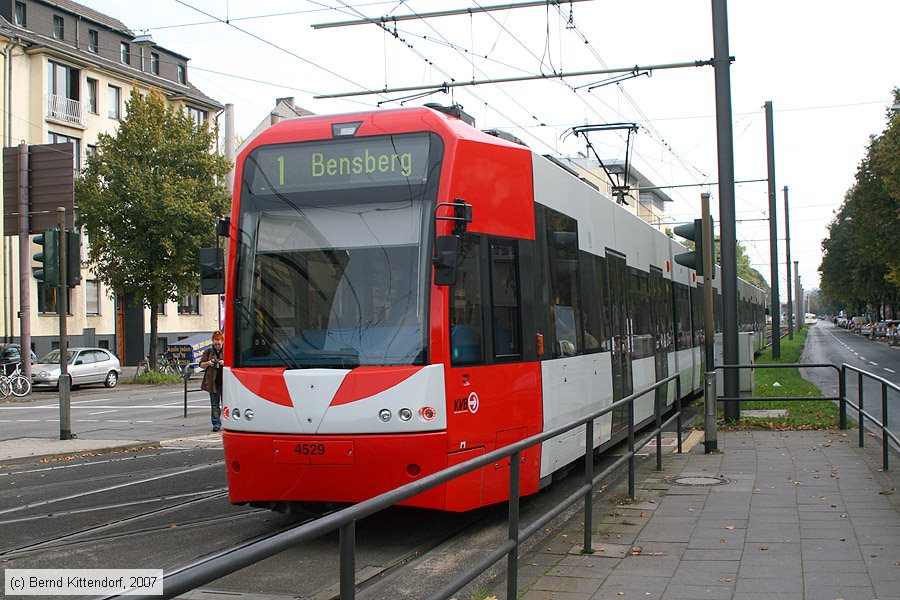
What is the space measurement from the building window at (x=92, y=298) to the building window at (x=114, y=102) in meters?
8.51

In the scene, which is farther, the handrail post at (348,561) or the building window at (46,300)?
the building window at (46,300)

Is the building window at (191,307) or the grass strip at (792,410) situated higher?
the building window at (191,307)

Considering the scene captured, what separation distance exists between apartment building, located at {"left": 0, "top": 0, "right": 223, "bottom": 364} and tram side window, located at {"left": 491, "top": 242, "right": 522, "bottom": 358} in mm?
29606

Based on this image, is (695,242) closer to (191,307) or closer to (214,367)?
(214,367)

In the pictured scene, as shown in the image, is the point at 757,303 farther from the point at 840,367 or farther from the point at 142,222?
the point at 840,367

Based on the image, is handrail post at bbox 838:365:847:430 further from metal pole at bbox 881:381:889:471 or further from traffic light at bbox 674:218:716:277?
metal pole at bbox 881:381:889:471

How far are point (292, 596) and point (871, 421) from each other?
8.36m

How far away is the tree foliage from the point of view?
120ft

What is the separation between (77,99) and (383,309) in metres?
43.3

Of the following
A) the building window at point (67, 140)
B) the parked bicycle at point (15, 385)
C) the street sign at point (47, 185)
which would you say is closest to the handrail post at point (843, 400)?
the street sign at point (47, 185)

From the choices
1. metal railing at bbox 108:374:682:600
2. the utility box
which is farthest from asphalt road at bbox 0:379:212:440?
metal railing at bbox 108:374:682:600

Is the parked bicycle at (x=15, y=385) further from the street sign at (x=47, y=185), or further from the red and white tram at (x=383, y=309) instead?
the red and white tram at (x=383, y=309)

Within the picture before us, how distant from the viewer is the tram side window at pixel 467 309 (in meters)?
7.72

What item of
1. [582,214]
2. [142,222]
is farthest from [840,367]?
[142,222]
